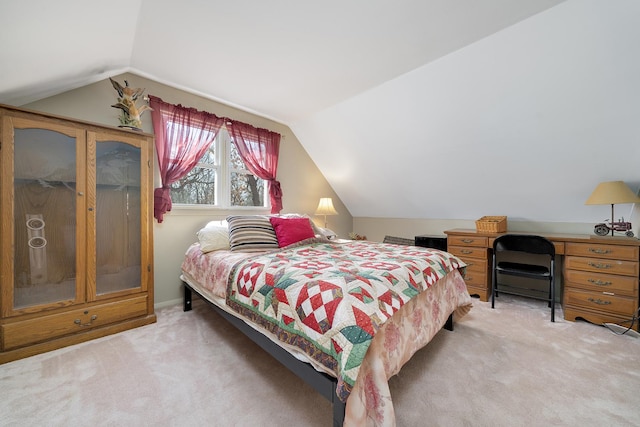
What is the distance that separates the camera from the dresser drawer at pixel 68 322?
65.0 inches

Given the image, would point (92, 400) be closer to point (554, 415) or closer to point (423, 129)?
point (554, 415)

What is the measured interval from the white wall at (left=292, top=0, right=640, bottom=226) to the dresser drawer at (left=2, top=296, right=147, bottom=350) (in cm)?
293

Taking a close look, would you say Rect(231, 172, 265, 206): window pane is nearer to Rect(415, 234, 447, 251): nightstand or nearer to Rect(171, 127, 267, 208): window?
Rect(171, 127, 267, 208): window

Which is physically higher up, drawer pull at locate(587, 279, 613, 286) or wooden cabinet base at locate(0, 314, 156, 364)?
drawer pull at locate(587, 279, 613, 286)

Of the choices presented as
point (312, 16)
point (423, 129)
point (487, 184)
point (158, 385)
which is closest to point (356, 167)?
point (423, 129)

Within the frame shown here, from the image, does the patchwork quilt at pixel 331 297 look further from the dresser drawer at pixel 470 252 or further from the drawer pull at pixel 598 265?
the drawer pull at pixel 598 265

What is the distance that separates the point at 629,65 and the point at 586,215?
1.64 meters

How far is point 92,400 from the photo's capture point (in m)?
1.32

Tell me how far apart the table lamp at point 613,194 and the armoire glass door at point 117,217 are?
13.5ft

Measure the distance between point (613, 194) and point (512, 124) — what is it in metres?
1.05

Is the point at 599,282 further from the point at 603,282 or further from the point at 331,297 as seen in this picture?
the point at 331,297

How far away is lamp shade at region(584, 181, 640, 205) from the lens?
218 cm

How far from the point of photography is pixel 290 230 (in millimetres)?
2463

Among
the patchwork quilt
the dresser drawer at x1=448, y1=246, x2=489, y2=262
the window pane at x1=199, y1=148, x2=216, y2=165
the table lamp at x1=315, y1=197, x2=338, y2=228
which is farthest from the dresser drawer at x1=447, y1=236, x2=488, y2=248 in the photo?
the window pane at x1=199, y1=148, x2=216, y2=165
